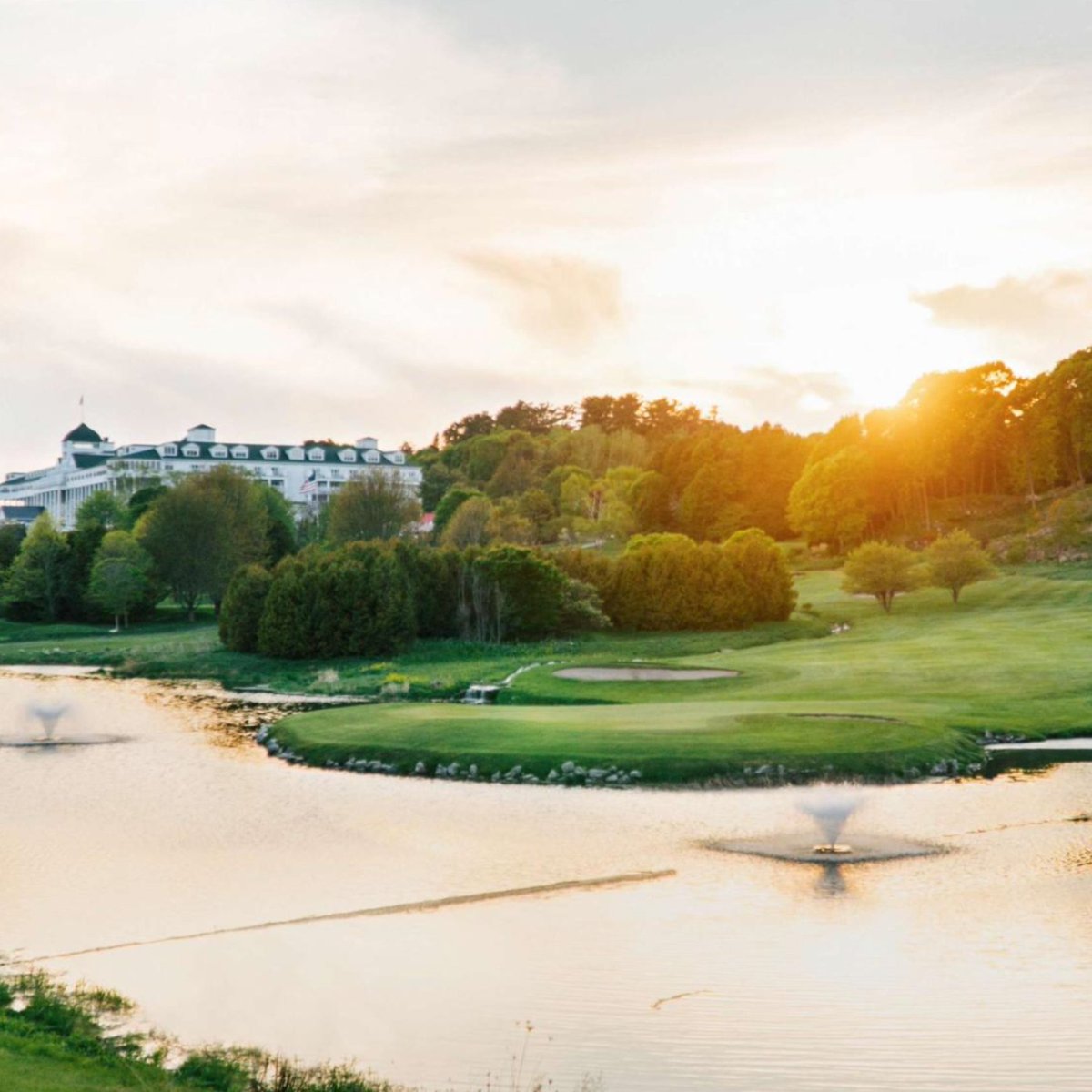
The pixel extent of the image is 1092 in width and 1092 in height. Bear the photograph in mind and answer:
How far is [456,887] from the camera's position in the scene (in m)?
23.4

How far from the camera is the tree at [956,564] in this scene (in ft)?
271

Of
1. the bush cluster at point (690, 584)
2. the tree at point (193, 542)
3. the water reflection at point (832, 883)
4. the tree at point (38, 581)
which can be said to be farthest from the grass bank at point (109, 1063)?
the tree at point (38, 581)

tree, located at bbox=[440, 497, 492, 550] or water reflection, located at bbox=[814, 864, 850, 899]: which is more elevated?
tree, located at bbox=[440, 497, 492, 550]

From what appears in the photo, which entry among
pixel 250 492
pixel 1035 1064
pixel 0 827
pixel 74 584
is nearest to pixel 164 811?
pixel 0 827

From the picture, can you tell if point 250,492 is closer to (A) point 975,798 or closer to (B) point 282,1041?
(A) point 975,798

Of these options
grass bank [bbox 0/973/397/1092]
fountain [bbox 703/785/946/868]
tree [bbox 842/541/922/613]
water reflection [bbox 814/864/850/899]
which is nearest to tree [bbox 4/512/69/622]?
tree [bbox 842/541/922/613]

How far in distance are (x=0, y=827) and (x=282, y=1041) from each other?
1539 cm

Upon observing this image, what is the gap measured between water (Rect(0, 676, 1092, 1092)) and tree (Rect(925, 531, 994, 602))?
5001 centimetres

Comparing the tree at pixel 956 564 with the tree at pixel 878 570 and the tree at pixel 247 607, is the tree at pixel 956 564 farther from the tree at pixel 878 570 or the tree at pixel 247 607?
the tree at pixel 247 607

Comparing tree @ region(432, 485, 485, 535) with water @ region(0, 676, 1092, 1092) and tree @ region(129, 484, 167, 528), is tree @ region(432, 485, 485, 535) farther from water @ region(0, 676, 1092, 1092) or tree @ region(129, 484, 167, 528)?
water @ region(0, 676, 1092, 1092)

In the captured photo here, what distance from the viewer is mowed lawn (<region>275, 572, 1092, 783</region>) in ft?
119

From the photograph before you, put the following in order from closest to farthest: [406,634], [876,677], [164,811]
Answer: [164,811]
[876,677]
[406,634]

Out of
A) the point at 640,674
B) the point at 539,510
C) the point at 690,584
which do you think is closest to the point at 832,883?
the point at 640,674

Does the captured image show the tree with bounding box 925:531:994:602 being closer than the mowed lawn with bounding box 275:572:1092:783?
No
